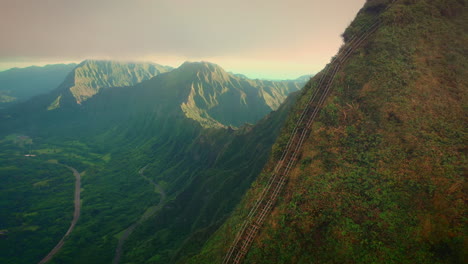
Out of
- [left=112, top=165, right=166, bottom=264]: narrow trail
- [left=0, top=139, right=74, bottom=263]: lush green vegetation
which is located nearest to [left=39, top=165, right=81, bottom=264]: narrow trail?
[left=0, top=139, right=74, bottom=263]: lush green vegetation

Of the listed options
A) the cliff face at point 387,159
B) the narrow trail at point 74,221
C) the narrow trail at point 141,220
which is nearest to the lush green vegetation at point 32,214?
the narrow trail at point 74,221

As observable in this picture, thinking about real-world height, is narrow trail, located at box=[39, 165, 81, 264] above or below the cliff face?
below

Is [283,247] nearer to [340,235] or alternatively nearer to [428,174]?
[340,235]

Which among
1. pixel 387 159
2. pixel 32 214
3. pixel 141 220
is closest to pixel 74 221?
pixel 32 214

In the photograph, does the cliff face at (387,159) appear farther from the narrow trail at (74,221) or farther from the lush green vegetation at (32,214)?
the lush green vegetation at (32,214)

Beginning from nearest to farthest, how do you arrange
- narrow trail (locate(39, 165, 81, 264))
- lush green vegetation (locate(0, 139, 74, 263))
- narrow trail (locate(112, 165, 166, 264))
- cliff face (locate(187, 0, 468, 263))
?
cliff face (locate(187, 0, 468, 263)) → narrow trail (locate(112, 165, 166, 264)) → narrow trail (locate(39, 165, 81, 264)) → lush green vegetation (locate(0, 139, 74, 263))

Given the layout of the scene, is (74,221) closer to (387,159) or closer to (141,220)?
(141,220)

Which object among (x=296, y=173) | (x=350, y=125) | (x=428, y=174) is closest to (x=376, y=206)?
(x=428, y=174)

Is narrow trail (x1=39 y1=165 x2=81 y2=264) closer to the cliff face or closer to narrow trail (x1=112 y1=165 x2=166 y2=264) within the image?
narrow trail (x1=112 y1=165 x2=166 y2=264)
